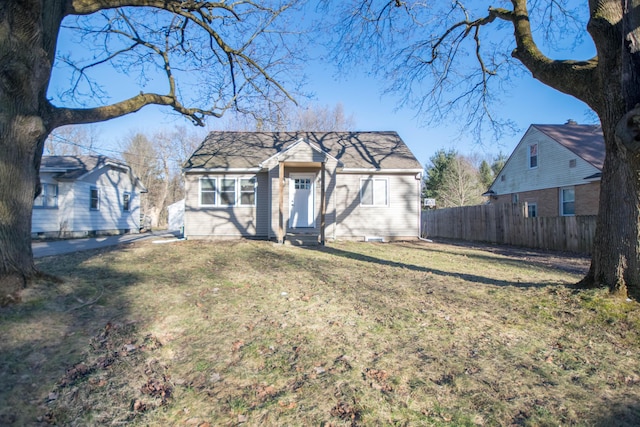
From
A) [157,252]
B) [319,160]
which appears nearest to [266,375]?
[157,252]

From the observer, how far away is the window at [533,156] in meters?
20.2

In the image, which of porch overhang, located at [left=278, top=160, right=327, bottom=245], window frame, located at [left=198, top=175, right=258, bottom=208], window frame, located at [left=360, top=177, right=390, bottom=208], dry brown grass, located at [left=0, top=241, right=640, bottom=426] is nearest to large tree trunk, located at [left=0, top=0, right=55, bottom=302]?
dry brown grass, located at [left=0, top=241, right=640, bottom=426]

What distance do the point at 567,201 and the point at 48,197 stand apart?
88.4ft

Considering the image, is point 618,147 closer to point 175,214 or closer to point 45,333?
point 45,333

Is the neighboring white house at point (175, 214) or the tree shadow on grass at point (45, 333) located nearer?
the tree shadow on grass at point (45, 333)

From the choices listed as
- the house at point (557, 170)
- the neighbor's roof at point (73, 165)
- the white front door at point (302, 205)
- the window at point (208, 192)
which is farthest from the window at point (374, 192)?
the neighbor's roof at point (73, 165)

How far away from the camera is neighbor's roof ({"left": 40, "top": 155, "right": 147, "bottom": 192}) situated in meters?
→ 17.7

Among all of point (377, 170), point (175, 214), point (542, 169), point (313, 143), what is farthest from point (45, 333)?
point (175, 214)

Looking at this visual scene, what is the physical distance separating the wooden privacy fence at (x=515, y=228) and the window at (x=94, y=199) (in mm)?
20767

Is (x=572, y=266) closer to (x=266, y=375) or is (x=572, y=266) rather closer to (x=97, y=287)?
(x=266, y=375)

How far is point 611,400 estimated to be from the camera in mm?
2668

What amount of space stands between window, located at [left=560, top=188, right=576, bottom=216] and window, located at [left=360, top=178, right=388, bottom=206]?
1058cm

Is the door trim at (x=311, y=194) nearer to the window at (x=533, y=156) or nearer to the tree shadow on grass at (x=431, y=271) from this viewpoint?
the tree shadow on grass at (x=431, y=271)

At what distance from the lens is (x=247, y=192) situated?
46.1 feet
